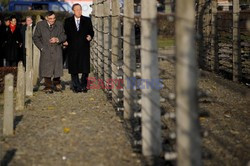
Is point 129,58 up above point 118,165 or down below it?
above

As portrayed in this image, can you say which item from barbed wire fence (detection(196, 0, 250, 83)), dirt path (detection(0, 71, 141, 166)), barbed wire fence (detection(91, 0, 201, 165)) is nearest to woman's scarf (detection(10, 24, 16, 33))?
barbed wire fence (detection(196, 0, 250, 83))

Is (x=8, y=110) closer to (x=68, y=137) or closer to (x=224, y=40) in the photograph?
(x=68, y=137)

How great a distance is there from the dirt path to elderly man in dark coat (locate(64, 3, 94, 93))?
1.48 meters

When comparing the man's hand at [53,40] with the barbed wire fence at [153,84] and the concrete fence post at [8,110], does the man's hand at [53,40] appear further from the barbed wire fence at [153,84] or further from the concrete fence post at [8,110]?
the concrete fence post at [8,110]

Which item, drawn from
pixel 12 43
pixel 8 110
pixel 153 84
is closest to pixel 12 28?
pixel 12 43

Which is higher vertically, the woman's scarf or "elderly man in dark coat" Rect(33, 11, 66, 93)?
the woman's scarf

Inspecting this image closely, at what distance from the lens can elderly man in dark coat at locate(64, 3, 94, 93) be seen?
483 inches

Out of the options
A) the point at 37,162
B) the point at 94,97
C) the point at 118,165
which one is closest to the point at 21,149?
the point at 37,162

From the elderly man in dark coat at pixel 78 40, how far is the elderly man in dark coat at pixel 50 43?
175mm

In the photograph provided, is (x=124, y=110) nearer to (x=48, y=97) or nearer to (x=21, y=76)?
(x=21, y=76)

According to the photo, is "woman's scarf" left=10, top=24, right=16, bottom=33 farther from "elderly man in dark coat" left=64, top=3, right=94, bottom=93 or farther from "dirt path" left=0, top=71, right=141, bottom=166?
"dirt path" left=0, top=71, right=141, bottom=166

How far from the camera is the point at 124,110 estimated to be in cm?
884

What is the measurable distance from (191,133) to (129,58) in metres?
3.89

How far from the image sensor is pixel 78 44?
12.3 m
